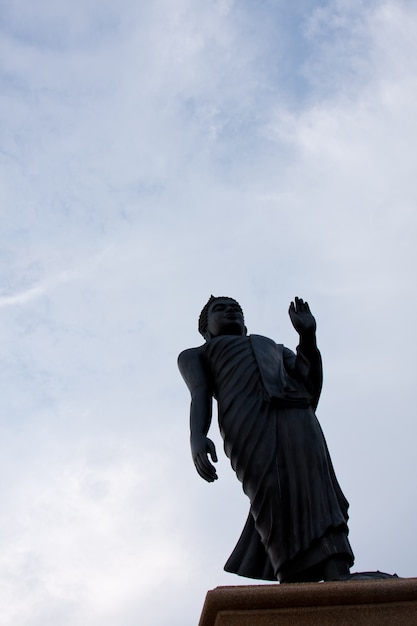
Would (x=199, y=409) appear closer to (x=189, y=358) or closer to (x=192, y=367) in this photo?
(x=192, y=367)

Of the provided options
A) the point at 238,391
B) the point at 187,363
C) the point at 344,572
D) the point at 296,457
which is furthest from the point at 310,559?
the point at 187,363

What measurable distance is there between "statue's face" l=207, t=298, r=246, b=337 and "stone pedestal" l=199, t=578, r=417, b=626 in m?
3.14

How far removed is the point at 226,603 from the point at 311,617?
1.38 feet

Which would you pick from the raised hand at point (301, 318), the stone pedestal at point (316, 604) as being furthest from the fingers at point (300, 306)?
the stone pedestal at point (316, 604)

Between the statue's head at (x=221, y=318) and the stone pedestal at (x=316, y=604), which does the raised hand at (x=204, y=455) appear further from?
the stone pedestal at (x=316, y=604)

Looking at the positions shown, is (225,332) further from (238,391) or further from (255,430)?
(255,430)

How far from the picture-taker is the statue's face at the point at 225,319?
6.82 meters

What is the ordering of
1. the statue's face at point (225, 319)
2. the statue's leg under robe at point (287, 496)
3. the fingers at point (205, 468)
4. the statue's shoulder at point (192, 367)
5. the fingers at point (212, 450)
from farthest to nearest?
1. the statue's face at point (225, 319)
2. the statue's shoulder at point (192, 367)
3. the fingers at point (212, 450)
4. the fingers at point (205, 468)
5. the statue's leg under robe at point (287, 496)

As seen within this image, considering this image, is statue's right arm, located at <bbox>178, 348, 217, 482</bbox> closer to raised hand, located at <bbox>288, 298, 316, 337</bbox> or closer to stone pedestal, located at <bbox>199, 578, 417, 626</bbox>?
raised hand, located at <bbox>288, 298, 316, 337</bbox>

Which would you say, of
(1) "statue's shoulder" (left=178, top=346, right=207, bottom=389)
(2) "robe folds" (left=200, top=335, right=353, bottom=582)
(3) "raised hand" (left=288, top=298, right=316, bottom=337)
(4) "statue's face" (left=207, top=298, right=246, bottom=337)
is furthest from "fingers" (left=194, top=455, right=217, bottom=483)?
(4) "statue's face" (left=207, top=298, right=246, bottom=337)

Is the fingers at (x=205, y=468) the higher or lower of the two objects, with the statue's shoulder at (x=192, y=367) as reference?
lower

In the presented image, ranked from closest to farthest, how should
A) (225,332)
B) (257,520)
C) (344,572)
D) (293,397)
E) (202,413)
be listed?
1. (344,572)
2. (257,520)
3. (293,397)
4. (202,413)
5. (225,332)

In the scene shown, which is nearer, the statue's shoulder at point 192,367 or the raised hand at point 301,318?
the raised hand at point 301,318

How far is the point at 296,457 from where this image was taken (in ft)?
17.2
